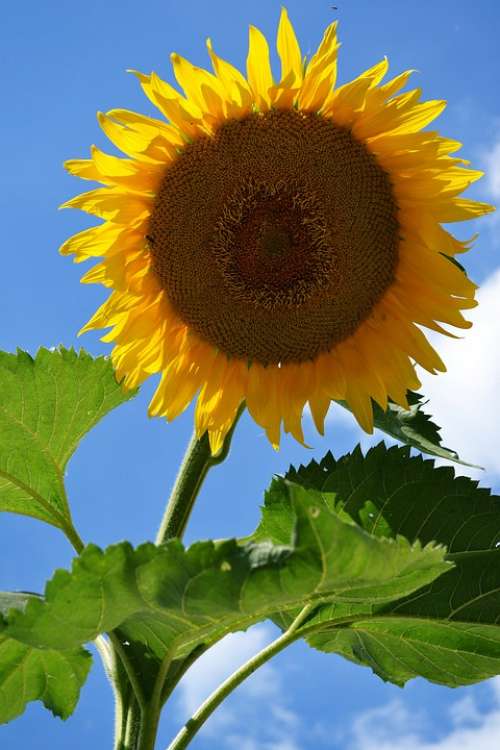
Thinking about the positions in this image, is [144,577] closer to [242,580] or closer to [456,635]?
[242,580]

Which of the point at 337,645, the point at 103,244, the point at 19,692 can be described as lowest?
the point at 19,692

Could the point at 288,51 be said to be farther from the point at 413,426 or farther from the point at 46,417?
the point at 46,417

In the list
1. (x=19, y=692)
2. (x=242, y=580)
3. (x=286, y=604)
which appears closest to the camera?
(x=242, y=580)

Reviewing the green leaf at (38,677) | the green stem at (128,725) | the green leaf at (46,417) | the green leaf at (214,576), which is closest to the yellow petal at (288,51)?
the green leaf at (46,417)

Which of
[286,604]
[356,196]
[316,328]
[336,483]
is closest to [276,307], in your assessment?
[316,328]

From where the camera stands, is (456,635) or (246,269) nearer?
(456,635)

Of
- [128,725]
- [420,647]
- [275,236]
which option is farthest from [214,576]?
[275,236]

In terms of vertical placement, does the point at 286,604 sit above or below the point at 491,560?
below
